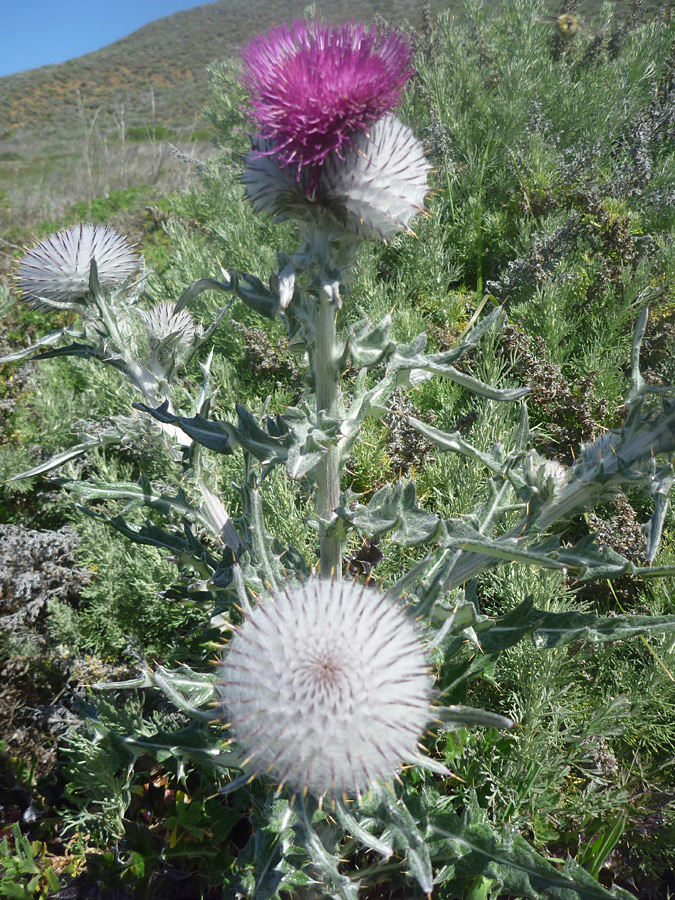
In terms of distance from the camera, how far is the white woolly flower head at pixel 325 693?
124 cm

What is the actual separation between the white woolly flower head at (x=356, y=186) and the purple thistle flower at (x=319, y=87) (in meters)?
0.03

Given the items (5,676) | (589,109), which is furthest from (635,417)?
(589,109)

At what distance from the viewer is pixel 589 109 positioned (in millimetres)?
6383

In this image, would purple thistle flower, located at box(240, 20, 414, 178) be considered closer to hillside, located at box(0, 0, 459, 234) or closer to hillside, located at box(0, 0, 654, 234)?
hillside, located at box(0, 0, 654, 234)

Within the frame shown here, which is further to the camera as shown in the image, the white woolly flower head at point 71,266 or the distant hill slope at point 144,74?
the distant hill slope at point 144,74

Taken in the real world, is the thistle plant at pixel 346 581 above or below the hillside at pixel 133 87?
below

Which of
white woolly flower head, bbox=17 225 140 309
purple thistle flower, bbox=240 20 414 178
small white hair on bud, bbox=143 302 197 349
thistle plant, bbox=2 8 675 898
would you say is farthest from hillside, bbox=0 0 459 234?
thistle plant, bbox=2 8 675 898

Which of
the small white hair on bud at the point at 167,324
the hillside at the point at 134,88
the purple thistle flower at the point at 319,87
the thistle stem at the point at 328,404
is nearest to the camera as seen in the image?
the purple thistle flower at the point at 319,87

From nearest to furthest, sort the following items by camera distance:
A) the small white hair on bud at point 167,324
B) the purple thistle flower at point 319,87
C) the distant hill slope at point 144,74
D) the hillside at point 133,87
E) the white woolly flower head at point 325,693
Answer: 1. the white woolly flower head at point 325,693
2. the purple thistle flower at point 319,87
3. the small white hair on bud at point 167,324
4. the hillside at point 133,87
5. the distant hill slope at point 144,74

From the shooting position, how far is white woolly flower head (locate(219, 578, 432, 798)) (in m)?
1.24

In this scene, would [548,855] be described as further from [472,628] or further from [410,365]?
[410,365]

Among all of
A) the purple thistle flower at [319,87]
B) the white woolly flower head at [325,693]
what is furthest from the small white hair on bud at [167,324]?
the white woolly flower head at [325,693]

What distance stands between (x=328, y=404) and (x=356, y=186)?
2.37 ft

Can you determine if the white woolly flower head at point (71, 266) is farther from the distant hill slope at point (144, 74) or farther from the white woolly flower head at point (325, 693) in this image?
the distant hill slope at point (144, 74)
